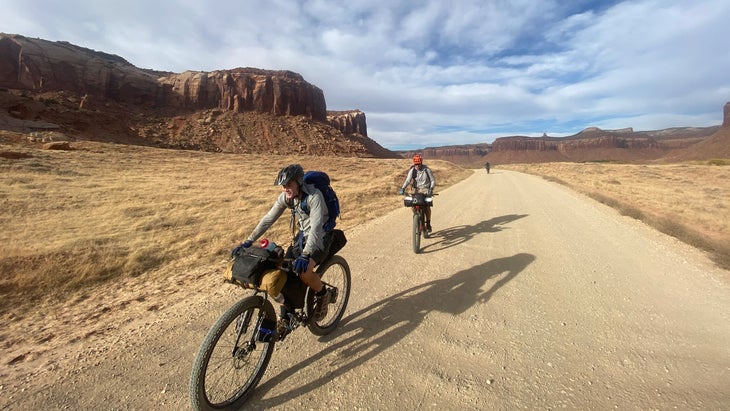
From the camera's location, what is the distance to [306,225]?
3584 mm

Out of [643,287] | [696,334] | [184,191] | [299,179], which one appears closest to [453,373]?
[299,179]

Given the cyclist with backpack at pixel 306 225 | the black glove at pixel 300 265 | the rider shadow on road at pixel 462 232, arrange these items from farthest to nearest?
the rider shadow on road at pixel 462 232 < the cyclist with backpack at pixel 306 225 < the black glove at pixel 300 265

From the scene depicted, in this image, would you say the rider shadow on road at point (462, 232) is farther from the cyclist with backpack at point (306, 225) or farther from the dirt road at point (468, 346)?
the cyclist with backpack at point (306, 225)

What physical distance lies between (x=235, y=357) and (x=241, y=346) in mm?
96

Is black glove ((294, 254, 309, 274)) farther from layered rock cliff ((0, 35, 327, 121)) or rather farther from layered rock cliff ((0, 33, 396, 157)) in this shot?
layered rock cliff ((0, 35, 327, 121))

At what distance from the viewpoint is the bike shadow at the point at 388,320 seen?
2982mm

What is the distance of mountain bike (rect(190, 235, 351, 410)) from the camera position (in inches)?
96.0

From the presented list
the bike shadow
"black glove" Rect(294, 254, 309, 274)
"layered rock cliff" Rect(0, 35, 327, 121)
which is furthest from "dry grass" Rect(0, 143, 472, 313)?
"layered rock cliff" Rect(0, 35, 327, 121)

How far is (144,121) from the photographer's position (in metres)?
60.4

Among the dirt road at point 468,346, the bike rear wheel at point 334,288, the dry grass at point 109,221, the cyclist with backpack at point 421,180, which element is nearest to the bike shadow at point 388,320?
the dirt road at point 468,346

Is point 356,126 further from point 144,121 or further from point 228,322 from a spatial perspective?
point 228,322

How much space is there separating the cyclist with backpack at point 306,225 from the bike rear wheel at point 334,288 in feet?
0.65

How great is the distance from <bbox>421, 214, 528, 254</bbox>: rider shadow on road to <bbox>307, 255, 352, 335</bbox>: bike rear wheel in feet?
9.85

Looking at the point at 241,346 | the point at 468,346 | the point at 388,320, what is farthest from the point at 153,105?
the point at 468,346
